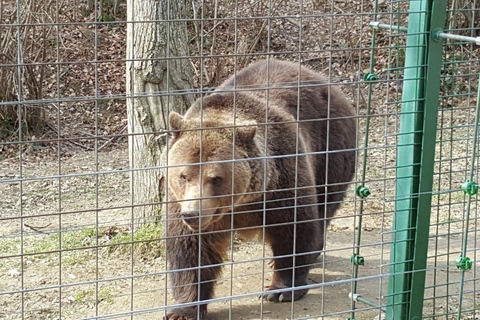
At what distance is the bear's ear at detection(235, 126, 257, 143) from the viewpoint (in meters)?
5.12

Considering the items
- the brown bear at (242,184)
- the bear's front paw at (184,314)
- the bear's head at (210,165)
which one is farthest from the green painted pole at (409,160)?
the bear's front paw at (184,314)

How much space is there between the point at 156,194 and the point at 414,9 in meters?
3.36

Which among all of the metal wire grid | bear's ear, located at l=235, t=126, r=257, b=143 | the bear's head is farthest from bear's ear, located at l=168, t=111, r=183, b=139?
the metal wire grid

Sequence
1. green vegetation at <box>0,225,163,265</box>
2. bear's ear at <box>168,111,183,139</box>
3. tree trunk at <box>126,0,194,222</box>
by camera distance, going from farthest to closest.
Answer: green vegetation at <box>0,225,163,265</box>, tree trunk at <box>126,0,194,222</box>, bear's ear at <box>168,111,183,139</box>

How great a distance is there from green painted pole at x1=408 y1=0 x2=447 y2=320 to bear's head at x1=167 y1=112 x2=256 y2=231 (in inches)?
55.4

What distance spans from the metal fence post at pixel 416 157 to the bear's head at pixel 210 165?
130cm

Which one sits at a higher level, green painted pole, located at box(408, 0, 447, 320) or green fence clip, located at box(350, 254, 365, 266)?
green painted pole, located at box(408, 0, 447, 320)

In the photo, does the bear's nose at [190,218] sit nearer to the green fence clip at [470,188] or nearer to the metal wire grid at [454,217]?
the metal wire grid at [454,217]

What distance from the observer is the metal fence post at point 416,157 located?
4.02 m

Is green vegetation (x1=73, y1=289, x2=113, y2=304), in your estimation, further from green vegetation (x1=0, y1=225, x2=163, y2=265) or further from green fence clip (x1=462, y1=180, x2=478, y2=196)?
green fence clip (x1=462, y1=180, x2=478, y2=196)

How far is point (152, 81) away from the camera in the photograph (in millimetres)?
6316

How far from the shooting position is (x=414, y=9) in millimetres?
4082

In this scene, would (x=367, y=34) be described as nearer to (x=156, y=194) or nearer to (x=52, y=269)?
(x=156, y=194)

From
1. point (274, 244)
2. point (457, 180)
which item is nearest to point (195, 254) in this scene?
point (274, 244)
